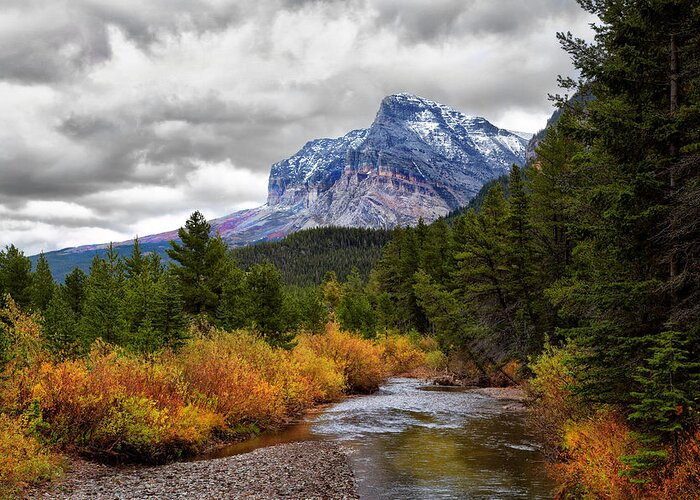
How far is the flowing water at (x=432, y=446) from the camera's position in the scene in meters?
16.2

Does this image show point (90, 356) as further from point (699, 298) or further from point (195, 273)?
point (195, 273)

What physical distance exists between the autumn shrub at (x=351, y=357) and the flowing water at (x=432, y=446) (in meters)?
5.98

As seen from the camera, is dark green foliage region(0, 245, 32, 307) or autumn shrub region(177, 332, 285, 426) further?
dark green foliage region(0, 245, 32, 307)

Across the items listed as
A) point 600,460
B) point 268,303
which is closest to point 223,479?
point 600,460

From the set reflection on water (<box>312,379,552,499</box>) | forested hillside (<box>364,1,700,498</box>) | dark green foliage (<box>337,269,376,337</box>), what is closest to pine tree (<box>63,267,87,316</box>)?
dark green foliage (<box>337,269,376,337</box>)

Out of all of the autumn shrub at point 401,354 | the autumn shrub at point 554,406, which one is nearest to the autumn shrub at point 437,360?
the autumn shrub at point 401,354

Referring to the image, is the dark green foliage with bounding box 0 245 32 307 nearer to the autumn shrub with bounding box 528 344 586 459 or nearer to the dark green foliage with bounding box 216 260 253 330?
the dark green foliage with bounding box 216 260 253 330

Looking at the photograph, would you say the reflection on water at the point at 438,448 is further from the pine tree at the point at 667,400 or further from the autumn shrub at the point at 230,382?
the pine tree at the point at 667,400

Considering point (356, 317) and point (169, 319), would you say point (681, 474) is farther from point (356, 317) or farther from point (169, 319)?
point (356, 317)

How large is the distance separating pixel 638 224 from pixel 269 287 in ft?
89.7

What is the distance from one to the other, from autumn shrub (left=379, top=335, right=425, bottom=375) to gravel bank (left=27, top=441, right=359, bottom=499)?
42.5 meters

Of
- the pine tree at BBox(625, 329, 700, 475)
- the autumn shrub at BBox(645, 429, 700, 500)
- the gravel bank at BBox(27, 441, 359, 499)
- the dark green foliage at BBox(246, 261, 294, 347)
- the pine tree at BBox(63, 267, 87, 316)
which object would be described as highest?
the pine tree at BBox(63, 267, 87, 316)

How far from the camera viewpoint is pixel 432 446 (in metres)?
22.3

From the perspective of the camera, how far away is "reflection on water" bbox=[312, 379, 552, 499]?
16125mm
